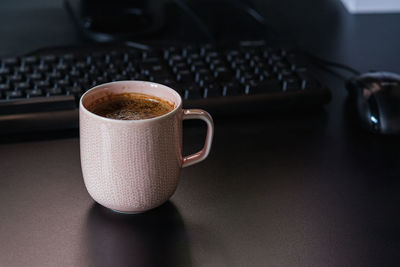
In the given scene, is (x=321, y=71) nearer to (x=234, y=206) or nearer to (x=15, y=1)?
(x=234, y=206)

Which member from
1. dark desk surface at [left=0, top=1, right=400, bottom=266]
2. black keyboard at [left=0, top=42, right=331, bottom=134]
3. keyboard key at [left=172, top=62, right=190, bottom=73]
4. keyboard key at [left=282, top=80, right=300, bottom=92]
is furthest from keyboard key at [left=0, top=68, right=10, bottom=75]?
keyboard key at [left=282, top=80, right=300, bottom=92]

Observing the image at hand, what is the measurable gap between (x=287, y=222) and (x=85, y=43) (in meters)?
0.54

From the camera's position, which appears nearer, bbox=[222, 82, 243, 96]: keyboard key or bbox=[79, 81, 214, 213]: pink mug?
bbox=[79, 81, 214, 213]: pink mug

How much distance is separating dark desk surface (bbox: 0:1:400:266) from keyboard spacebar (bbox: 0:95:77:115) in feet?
0.13

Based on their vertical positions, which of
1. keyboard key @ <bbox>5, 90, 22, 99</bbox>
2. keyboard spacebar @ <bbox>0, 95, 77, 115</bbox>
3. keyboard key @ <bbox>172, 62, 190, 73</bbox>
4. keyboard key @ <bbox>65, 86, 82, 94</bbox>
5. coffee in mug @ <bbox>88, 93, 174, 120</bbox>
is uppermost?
coffee in mug @ <bbox>88, 93, 174, 120</bbox>

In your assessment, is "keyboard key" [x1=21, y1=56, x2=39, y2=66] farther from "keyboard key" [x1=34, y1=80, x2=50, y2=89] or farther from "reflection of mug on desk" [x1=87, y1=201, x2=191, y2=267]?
"reflection of mug on desk" [x1=87, y1=201, x2=191, y2=267]

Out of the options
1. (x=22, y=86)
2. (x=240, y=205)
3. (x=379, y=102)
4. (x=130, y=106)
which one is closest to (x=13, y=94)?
(x=22, y=86)

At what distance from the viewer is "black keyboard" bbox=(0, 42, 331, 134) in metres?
0.58

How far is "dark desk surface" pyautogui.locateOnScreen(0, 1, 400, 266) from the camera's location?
16.6 inches

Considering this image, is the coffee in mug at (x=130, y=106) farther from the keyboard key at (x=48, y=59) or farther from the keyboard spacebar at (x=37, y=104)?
the keyboard key at (x=48, y=59)

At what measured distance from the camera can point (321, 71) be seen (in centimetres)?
78

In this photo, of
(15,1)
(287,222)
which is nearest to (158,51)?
(287,222)

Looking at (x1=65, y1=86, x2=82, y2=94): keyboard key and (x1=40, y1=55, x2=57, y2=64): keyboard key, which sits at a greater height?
(x1=40, y1=55, x2=57, y2=64): keyboard key

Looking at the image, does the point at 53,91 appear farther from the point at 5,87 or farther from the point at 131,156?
the point at 131,156
